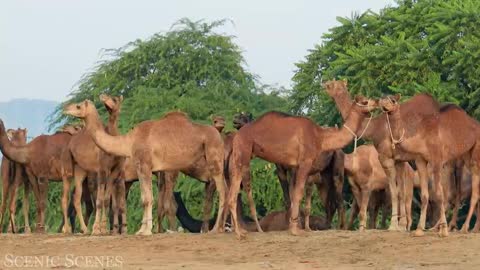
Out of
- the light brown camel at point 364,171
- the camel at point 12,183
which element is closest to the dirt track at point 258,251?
the light brown camel at point 364,171

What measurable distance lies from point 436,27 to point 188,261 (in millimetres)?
13072

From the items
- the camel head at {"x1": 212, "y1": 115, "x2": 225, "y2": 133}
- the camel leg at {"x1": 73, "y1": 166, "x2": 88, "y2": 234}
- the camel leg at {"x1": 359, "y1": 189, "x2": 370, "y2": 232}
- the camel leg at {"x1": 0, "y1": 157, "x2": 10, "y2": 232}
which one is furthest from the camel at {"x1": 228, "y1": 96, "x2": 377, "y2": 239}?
the camel leg at {"x1": 0, "y1": 157, "x2": 10, "y2": 232}

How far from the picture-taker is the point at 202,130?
1941cm

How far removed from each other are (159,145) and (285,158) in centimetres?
213

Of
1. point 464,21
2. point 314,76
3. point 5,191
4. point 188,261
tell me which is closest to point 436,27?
point 464,21

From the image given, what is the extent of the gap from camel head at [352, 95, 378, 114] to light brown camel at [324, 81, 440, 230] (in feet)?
0.62

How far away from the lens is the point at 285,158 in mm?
18281

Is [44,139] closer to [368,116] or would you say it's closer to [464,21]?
[368,116]

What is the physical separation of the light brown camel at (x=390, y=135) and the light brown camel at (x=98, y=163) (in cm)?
369

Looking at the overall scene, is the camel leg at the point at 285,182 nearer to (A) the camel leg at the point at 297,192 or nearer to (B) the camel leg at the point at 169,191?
(B) the camel leg at the point at 169,191

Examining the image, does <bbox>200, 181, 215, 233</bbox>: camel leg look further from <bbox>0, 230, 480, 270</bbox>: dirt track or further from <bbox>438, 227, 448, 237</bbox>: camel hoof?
<bbox>438, 227, 448, 237</bbox>: camel hoof

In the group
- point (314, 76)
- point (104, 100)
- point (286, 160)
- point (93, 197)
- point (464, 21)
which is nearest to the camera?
point (286, 160)

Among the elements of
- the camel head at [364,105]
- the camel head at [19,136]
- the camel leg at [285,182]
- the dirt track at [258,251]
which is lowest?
the dirt track at [258,251]

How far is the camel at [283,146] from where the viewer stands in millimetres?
18125
